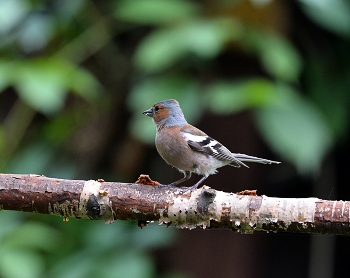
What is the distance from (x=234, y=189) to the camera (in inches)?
195

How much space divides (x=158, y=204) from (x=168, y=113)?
1311mm

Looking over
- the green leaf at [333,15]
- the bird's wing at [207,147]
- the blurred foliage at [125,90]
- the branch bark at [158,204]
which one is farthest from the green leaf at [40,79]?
the green leaf at [333,15]

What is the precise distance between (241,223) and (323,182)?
8.89 ft

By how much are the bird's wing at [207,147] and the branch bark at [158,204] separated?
32.1 inches

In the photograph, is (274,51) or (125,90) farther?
(125,90)

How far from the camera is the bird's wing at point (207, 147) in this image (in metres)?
3.45

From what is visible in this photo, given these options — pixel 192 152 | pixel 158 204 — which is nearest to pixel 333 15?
pixel 192 152

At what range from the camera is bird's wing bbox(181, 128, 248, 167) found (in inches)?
136

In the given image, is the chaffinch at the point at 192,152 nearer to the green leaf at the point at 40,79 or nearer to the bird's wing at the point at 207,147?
the bird's wing at the point at 207,147

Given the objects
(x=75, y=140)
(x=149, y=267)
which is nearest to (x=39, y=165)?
(x=75, y=140)

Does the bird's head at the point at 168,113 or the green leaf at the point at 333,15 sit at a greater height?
the green leaf at the point at 333,15

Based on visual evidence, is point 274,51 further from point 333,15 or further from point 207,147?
point 207,147

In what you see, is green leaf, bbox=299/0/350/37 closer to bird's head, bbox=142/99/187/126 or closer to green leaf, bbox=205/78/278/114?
green leaf, bbox=205/78/278/114

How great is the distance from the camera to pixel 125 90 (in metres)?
5.41
